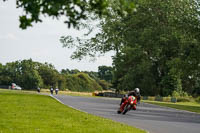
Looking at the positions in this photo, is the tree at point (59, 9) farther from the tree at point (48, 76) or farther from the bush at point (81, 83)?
the bush at point (81, 83)

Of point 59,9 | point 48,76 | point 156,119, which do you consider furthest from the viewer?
point 48,76

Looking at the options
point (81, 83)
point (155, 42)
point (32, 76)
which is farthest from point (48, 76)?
point (155, 42)

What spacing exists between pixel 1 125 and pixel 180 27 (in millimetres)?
28550

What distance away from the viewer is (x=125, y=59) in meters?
60.9

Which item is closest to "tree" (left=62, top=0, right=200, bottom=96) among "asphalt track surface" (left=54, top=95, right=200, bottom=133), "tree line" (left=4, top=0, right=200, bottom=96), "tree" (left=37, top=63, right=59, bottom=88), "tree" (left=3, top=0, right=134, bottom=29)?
"tree line" (left=4, top=0, right=200, bottom=96)

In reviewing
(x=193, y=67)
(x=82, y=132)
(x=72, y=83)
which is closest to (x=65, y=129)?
(x=82, y=132)

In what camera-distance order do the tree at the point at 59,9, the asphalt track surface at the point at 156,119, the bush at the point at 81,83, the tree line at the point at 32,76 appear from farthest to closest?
the bush at the point at 81,83 < the tree line at the point at 32,76 < the asphalt track surface at the point at 156,119 < the tree at the point at 59,9

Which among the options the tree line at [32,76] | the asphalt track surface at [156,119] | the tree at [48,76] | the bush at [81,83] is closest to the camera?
the asphalt track surface at [156,119]

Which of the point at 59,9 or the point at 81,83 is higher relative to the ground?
the point at 81,83

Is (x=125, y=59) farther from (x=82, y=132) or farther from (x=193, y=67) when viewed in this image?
(x=82, y=132)

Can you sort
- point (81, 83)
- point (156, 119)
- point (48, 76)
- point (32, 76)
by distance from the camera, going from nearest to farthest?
point (156, 119) → point (32, 76) → point (48, 76) → point (81, 83)

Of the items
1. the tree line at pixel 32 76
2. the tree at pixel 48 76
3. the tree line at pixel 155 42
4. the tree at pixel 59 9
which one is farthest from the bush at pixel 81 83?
the tree at pixel 59 9

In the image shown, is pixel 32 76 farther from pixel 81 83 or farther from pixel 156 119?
pixel 156 119

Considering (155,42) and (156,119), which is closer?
(156,119)
